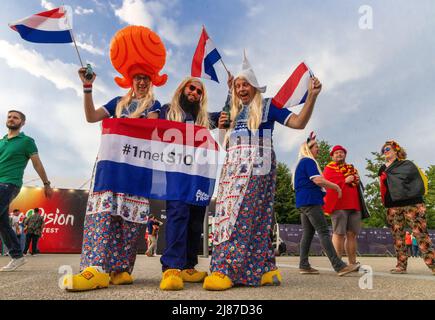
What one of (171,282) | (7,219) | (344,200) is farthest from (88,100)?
(344,200)

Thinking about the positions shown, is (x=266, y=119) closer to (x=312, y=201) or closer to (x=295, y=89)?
(x=295, y=89)

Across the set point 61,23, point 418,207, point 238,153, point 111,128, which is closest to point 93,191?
point 111,128

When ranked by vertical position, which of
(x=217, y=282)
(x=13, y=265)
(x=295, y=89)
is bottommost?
(x=13, y=265)

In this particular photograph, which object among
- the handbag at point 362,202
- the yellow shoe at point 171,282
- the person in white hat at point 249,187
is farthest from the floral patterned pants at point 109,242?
the handbag at point 362,202

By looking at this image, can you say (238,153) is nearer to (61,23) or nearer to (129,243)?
(129,243)

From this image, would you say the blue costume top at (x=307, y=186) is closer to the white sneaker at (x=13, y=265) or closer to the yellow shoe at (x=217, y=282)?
the yellow shoe at (x=217, y=282)

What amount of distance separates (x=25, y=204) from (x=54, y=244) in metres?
2.27

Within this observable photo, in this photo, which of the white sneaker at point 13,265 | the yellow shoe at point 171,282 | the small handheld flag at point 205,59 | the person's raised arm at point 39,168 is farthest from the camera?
the person's raised arm at point 39,168

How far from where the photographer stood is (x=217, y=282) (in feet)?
8.61

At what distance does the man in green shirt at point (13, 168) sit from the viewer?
440 centimetres

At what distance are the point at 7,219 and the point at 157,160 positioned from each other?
2683 mm

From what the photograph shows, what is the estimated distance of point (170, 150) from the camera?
3086 mm

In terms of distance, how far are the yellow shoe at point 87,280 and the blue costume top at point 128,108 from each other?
51.1 inches
